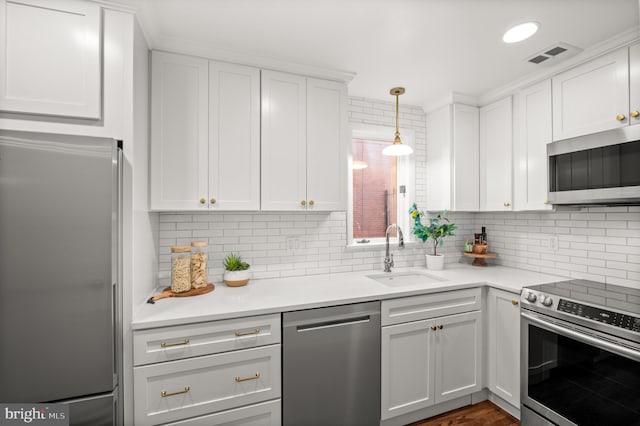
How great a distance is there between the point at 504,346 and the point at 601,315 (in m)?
0.71

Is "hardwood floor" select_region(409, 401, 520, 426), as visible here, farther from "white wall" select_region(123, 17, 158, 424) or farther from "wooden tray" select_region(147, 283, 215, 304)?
"white wall" select_region(123, 17, 158, 424)

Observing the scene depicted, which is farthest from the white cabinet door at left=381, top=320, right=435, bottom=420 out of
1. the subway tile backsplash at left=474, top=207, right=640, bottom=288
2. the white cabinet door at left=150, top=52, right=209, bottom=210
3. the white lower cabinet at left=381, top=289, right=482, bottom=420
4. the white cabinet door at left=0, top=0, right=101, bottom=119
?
the white cabinet door at left=0, top=0, right=101, bottom=119

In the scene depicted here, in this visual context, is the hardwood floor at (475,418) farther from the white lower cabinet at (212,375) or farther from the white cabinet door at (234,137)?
→ the white cabinet door at (234,137)

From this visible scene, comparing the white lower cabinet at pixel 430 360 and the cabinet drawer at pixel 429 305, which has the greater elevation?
the cabinet drawer at pixel 429 305

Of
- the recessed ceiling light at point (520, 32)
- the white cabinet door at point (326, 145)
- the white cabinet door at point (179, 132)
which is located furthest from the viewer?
the white cabinet door at point (326, 145)

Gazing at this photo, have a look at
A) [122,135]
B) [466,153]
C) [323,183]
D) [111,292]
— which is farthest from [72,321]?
[466,153]

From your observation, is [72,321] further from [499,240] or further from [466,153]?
[499,240]

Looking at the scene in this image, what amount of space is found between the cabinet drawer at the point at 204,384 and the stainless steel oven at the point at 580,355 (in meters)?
1.63

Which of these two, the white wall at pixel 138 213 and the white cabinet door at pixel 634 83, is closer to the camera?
the white wall at pixel 138 213

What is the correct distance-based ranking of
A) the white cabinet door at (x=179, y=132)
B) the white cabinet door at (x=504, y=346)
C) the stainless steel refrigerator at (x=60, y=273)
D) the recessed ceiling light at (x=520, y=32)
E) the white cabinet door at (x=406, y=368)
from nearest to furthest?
the stainless steel refrigerator at (x=60, y=273)
the recessed ceiling light at (x=520, y=32)
the white cabinet door at (x=179, y=132)
the white cabinet door at (x=406, y=368)
the white cabinet door at (x=504, y=346)

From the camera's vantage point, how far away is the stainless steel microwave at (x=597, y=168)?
1.69m

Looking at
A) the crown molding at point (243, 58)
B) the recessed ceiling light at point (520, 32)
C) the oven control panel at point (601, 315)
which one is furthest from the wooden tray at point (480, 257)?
the crown molding at point (243, 58)

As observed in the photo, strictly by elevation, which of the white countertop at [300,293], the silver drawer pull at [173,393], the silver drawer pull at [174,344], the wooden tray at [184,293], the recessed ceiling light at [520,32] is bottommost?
the silver drawer pull at [173,393]

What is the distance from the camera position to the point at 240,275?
81.6 inches
